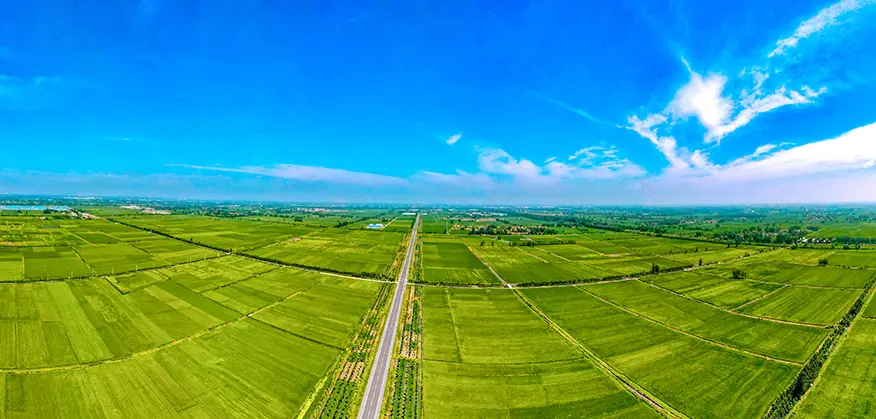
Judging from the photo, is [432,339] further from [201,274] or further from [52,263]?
[52,263]

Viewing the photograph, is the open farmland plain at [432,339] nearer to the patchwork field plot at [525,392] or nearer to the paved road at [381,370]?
the patchwork field plot at [525,392]

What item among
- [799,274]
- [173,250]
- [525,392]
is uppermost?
[173,250]

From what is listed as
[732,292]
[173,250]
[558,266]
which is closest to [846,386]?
[732,292]

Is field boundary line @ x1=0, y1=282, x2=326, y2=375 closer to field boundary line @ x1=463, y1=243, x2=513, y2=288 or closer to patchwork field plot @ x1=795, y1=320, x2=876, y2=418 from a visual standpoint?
field boundary line @ x1=463, y1=243, x2=513, y2=288

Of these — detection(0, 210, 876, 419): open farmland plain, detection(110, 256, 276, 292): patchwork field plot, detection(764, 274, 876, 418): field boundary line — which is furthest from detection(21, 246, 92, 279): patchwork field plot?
detection(764, 274, 876, 418): field boundary line

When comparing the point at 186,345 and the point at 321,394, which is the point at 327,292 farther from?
the point at 321,394

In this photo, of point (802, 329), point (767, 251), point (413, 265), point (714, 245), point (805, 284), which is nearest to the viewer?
point (802, 329)

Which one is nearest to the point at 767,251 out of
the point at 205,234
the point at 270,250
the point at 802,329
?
the point at 802,329

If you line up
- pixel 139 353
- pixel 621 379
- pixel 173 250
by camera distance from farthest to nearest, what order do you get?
pixel 173 250, pixel 139 353, pixel 621 379
